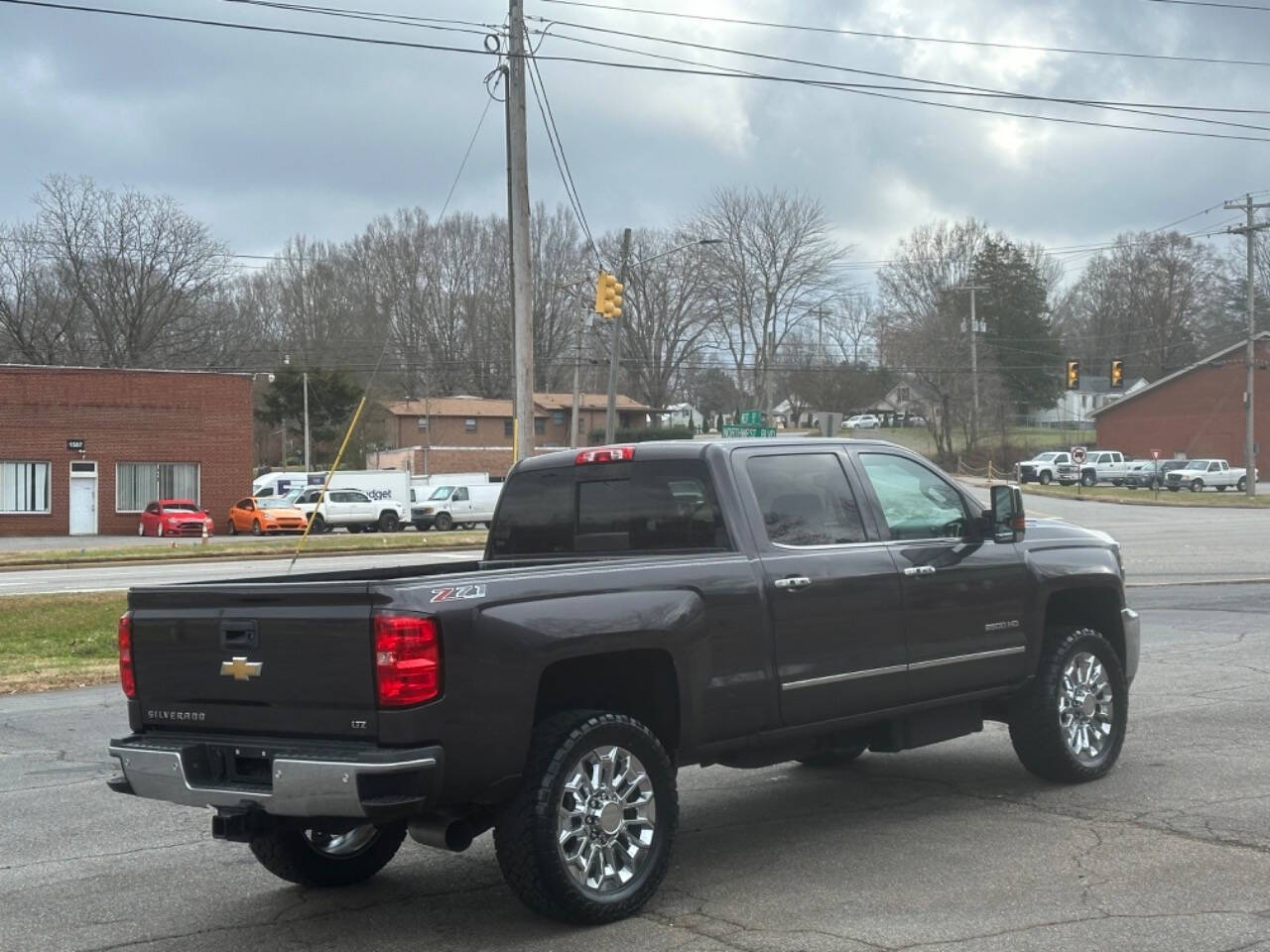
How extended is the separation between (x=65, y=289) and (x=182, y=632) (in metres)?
69.7

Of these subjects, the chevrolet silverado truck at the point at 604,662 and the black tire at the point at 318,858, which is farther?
the black tire at the point at 318,858

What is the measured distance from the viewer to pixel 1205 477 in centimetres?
6944

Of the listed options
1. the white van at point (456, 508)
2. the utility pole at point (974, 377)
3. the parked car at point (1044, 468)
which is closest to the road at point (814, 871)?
the white van at point (456, 508)

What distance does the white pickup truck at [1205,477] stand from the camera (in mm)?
69500

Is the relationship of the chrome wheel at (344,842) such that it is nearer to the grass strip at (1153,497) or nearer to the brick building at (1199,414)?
the grass strip at (1153,497)

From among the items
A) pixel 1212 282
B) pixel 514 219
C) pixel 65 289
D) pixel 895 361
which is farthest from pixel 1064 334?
pixel 514 219

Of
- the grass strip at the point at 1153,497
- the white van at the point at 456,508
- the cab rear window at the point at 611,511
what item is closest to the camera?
the cab rear window at the point at 611,511

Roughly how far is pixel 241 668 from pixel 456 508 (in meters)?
46.8

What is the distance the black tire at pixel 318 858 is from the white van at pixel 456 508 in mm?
45418

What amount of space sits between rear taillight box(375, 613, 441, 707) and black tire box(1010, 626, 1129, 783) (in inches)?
156

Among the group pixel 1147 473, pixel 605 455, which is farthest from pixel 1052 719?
pixel 1147 473

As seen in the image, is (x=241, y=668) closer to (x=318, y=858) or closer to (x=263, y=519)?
(x=318, y=858)

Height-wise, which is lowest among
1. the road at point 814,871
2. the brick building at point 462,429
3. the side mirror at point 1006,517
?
the road at point 814,871

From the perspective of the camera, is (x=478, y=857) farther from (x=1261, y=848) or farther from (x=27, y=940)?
(x=1261, y=848)
